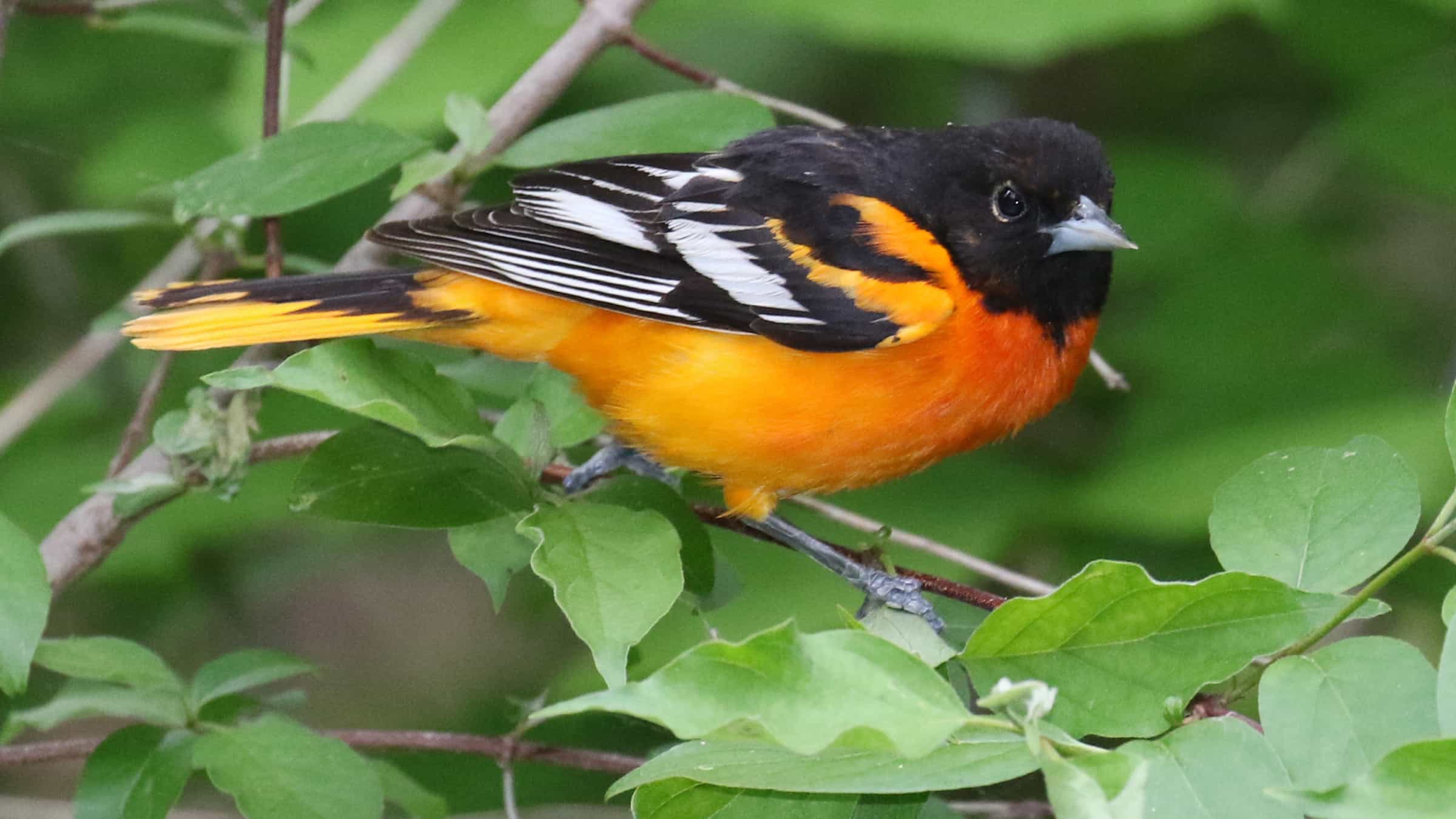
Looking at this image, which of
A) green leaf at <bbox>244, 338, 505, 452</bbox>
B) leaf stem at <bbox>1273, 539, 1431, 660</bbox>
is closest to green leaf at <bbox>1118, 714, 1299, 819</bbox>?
leaf stem at <bbox>1273, 539, 1431, 660</bbox>

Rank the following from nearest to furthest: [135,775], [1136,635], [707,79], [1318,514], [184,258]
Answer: [1136,635] < [1318,514] < [135,775] < [707,79] < [184,258]

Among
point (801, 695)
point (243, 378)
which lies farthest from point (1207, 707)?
point (243, 378)

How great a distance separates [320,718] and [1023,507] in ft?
11.9

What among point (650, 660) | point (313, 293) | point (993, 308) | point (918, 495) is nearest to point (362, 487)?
point (313, 293)

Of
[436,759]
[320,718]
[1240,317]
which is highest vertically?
[1240,317]

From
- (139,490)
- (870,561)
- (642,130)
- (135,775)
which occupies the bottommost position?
(135,775)

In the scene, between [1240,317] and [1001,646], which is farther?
[1240,317]

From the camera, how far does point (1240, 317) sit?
464 centimetres

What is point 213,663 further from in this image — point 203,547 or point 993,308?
point 203,547

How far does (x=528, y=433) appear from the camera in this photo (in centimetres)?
220

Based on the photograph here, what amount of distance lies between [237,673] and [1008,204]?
1718mm

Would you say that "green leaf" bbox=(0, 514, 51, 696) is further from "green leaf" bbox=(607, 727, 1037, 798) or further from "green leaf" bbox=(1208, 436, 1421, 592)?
"green leaf" bbox=(1208, 436, 1421, 592)

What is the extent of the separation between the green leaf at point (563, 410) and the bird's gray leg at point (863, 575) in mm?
474

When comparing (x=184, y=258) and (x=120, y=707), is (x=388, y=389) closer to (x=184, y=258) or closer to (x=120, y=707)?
(x=120, y=707)
